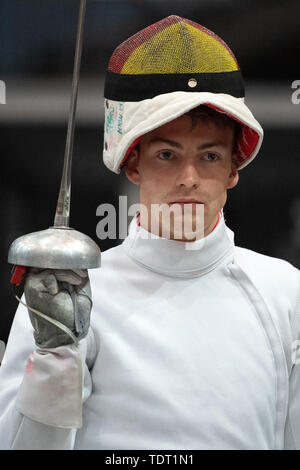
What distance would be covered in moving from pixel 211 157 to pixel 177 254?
0.14 meters

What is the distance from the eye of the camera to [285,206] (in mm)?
1202

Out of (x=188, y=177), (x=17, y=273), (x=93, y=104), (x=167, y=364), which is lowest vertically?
(x=167, y=364)

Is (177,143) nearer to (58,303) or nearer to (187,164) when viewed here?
(187,164)

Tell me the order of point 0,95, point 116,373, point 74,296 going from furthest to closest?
point 0,95
point 116,373
point 74,296

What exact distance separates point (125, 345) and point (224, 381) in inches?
5.4

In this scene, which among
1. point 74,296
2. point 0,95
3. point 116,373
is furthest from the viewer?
point 0,95

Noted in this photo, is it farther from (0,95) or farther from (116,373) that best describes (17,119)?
(116,373)

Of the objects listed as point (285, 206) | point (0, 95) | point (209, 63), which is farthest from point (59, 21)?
point (285, 206)

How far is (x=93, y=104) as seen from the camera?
46.3 inches

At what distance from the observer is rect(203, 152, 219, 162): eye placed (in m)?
1.01

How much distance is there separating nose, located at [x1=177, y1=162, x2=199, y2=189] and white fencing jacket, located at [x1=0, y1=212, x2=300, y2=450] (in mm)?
92

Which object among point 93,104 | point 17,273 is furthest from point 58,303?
point 93,104
